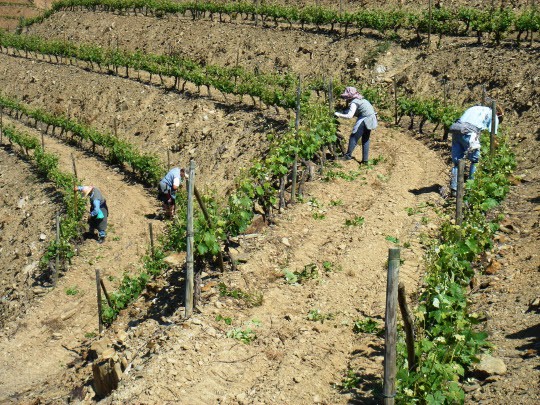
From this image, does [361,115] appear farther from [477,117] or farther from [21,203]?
[21,203]

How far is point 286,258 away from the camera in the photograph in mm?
10453

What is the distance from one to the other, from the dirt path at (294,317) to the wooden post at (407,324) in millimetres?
1047

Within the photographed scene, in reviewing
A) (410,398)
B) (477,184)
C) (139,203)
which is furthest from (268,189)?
(139,203)

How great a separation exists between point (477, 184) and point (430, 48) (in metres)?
11.8

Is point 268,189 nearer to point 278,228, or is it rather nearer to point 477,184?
point 278,228

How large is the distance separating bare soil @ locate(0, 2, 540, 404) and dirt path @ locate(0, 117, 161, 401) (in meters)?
0.04

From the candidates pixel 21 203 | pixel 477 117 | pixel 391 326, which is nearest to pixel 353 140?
pixel 477 117

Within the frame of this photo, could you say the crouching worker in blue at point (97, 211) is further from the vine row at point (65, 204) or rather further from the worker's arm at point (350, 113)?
the worker's arm at point (350, 113)

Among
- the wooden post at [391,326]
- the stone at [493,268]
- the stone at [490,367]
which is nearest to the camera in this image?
the wooden post at [391,326]

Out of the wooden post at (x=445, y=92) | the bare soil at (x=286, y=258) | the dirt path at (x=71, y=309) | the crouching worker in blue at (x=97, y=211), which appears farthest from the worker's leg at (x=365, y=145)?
the crouching worker in blue at (x=97, y=211)

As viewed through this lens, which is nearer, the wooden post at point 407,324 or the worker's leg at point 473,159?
the wooden post at point 407,324

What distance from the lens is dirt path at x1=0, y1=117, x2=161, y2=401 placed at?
12625 millimetres

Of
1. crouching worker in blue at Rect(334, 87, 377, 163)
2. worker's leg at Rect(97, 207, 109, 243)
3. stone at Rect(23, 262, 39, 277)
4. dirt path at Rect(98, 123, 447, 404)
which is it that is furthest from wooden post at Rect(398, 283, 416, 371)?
stone at Rect(23, 262, 39, 277)

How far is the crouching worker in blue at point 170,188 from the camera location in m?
16.3
